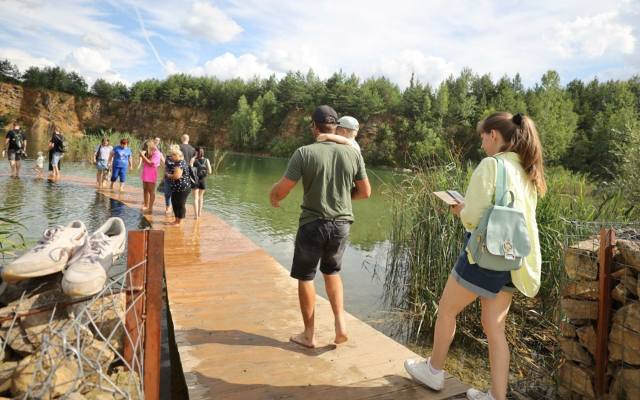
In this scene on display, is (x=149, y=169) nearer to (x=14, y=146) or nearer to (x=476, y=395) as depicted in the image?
(x=14, y=146)

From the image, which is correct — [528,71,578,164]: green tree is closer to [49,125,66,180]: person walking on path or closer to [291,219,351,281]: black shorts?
[49,125,66,180]: person walking on path

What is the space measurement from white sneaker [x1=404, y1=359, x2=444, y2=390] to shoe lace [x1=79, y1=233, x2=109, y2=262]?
2.03 m

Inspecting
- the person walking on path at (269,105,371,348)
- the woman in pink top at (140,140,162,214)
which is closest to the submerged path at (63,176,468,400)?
the person walking on path at (269,105,371,348)

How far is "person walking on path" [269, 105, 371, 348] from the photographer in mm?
2979

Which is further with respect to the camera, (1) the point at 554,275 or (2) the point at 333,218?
(1) the point at 554,275

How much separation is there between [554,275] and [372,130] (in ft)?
167

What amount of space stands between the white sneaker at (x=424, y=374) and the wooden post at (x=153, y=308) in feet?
5.30

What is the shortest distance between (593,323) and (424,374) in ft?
4.14

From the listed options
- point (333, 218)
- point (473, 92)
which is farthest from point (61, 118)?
point (333, 218)

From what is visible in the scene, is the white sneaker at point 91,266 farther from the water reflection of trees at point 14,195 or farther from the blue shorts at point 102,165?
the blue shorts at point 102,165

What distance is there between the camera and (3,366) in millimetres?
2064

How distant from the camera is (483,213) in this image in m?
2.34

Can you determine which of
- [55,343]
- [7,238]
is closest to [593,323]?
[55,343]

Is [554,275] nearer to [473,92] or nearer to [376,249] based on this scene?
[376,249]
